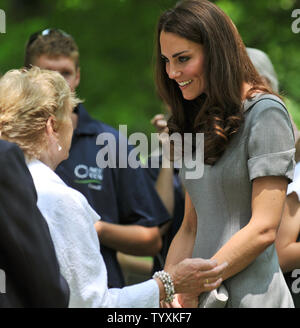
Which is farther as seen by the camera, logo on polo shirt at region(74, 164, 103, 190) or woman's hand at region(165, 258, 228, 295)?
logo on polo shirt at region(74, 164, 103, 190)

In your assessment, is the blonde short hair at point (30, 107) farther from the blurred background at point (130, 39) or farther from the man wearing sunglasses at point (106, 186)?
the blurred background at point (130, 39)

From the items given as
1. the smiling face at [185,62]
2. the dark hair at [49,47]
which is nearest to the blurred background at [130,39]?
the dark hair at [49,47]

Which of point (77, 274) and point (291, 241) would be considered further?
point (291, 241)

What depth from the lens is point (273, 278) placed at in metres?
2.89

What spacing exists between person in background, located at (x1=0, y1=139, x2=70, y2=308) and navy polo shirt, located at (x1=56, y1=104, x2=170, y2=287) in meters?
1.60

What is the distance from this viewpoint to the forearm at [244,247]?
9.06ft

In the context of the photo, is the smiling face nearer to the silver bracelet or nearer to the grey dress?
the grey dress

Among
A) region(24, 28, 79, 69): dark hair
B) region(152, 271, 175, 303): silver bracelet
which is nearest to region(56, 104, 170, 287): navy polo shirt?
region(24, 28, 79, 69): dark hair

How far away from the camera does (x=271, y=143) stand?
2.78m

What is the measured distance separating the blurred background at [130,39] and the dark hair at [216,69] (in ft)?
13.8

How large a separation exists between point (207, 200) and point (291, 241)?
0.59 meters

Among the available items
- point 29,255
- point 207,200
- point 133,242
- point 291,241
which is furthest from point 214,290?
point 133,242

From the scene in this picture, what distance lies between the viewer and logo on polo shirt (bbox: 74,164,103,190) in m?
4.01
